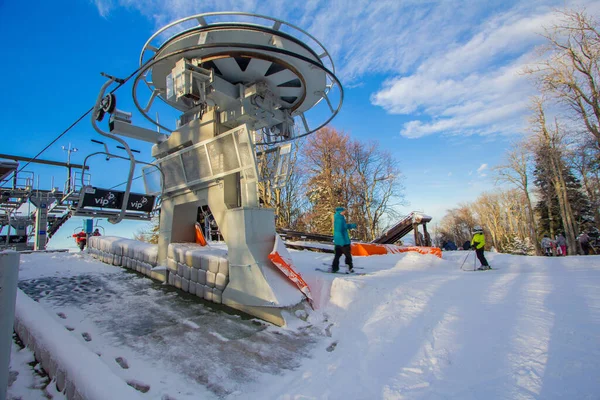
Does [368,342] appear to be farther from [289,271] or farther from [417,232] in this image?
[417,232]

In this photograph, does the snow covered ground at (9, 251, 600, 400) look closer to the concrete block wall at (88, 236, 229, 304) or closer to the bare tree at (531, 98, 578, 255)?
the concrete block wall at (88, 236, 229, 304)

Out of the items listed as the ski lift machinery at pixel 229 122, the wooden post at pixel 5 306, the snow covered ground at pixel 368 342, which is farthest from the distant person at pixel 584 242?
the wooden post at pixel 5 306

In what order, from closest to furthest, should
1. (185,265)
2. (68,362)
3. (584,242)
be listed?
(68,362), (185,265), (584,242)

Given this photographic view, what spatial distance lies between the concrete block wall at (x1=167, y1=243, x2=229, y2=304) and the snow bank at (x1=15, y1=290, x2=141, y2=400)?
9.35ft

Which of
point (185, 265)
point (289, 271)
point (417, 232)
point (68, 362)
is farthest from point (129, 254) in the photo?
point (417, 232)

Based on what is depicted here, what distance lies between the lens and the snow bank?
2.10 metres

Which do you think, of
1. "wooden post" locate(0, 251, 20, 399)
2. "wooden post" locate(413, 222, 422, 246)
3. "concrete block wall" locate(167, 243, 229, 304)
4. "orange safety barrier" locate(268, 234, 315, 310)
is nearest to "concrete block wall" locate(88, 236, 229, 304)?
"concrete block wall" locate(167, 243, 229, 304)

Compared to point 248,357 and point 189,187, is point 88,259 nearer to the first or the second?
point 189,187

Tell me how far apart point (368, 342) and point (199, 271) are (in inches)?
161

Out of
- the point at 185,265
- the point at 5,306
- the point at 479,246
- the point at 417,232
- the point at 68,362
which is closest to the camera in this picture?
the point at 5,306

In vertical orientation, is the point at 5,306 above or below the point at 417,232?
below

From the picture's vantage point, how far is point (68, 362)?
8.02 feet

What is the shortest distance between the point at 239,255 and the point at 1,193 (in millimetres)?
21161

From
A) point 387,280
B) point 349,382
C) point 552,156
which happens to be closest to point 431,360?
point 349,382
